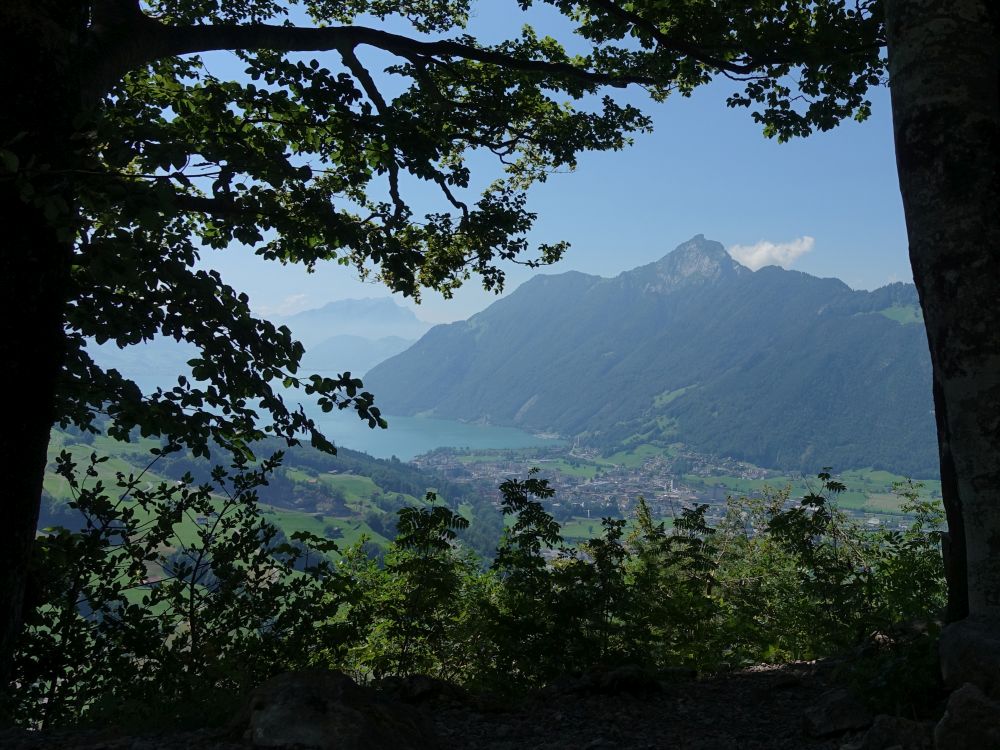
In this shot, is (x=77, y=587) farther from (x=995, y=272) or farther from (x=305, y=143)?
(x=995, y=272)

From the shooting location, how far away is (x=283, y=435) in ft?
20.6

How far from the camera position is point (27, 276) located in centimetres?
347

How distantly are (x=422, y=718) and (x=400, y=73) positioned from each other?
7472mm

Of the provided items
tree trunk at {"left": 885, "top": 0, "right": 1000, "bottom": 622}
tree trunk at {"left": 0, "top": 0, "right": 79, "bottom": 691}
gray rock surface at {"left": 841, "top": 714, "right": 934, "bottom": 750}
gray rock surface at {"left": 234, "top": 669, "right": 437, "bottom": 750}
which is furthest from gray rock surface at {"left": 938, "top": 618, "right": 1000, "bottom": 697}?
tree trunk at {"left": 0, "top": 0, "right": 79, "bottom": 691}

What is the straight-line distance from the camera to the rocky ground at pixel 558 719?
A: 358cm

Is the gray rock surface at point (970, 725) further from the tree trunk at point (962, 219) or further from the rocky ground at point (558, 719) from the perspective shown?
the tree trunk at point (962, 219)

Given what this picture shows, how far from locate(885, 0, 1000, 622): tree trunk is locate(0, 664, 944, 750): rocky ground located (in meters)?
1.23

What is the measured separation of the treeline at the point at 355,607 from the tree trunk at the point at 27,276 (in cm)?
96

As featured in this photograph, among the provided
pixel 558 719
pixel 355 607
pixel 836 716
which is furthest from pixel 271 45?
pixel 836 716

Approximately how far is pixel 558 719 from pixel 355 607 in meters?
2.37

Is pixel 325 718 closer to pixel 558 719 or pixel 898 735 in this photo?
pixel 558 719

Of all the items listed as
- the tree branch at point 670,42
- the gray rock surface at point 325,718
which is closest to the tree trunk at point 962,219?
the gray rock surface at point 325,718

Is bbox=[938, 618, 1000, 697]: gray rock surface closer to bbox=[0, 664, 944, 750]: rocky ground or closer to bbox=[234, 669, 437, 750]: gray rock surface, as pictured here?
bbox=[0, 664, 944, 750]: rocky ground

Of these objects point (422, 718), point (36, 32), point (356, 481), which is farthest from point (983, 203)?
point (356, 481)
